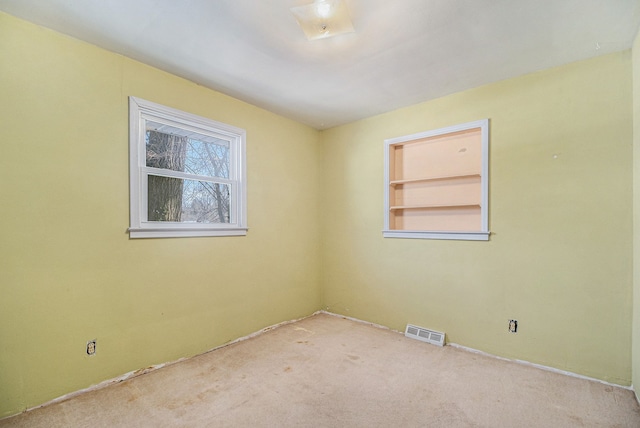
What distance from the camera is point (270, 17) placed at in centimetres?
182

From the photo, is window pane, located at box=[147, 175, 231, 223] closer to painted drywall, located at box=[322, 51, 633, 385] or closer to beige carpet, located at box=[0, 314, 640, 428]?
beige carpet, located at box=[0, 314, 640, 428]

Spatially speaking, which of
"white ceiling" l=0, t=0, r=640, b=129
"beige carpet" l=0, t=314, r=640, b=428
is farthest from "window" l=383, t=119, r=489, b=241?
"beige carpet" l=0, t=314, r=640, b=428

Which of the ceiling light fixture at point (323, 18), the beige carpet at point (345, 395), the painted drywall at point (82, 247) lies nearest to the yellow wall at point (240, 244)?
the painted drywall at point (82, 247)

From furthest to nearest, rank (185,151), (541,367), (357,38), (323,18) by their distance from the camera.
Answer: (185,151)
(541,367)
(357,38)
(323,18)

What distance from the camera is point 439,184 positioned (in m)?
3.18

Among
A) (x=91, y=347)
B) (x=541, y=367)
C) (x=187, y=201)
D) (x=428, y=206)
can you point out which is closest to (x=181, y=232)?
(x=187, y=201)

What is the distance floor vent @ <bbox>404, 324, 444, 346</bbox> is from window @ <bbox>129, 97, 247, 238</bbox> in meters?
2.10

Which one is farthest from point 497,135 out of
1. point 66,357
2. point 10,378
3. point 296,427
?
point 10,378

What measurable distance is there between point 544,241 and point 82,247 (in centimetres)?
362

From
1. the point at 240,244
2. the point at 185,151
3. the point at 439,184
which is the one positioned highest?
the point at 185,151

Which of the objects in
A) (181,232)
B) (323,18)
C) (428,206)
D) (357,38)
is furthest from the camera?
(428,206)

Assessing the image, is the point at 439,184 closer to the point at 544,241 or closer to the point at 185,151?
the point at 544,241

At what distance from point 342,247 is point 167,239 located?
6.90ft

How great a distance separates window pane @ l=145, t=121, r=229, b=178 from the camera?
2.51 meters
